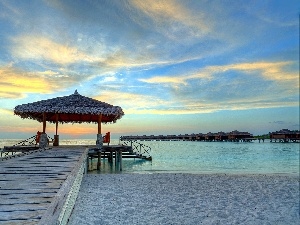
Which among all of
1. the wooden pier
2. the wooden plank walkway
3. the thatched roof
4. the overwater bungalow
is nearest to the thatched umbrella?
the thatched roof

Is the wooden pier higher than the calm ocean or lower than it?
higher

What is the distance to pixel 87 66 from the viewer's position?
14344mm

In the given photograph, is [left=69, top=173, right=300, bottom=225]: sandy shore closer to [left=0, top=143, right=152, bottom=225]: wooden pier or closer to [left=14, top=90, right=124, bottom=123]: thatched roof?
[left=0, top=143, right=152, bottom=225]: wooden pier

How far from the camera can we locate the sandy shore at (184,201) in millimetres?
6598

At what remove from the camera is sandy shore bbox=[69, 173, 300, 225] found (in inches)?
260

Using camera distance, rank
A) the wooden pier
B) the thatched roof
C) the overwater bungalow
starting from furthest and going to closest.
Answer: the overwater bungalow → the thatched roof → the wooden pier

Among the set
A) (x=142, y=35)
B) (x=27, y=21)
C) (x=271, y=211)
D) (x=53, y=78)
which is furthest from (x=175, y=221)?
(x=53, y=78)

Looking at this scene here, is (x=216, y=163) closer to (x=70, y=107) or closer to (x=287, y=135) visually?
(x=70, y=107)

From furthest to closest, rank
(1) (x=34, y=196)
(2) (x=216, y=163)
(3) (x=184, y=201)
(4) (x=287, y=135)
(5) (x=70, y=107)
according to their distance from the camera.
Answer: (4) (x=287, y=135) → (2) (x=216, y=163) → (5) (x=70, y=107) → (3) (x=184, y=201) → (1) (x=34, y=196)

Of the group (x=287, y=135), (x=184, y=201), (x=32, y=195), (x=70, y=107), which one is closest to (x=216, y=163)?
(x=70, y=107)

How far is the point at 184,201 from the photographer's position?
321 inches

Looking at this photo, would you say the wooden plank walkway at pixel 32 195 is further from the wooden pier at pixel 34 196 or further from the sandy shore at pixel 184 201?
the sandy shore at pixel 184 201

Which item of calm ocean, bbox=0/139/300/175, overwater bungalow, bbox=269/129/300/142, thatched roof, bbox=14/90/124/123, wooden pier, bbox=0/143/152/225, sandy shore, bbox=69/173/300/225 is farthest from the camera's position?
overwater bungalow, bbox=269/129/300/142

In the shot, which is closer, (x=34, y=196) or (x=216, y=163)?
(x=34, y=196)
